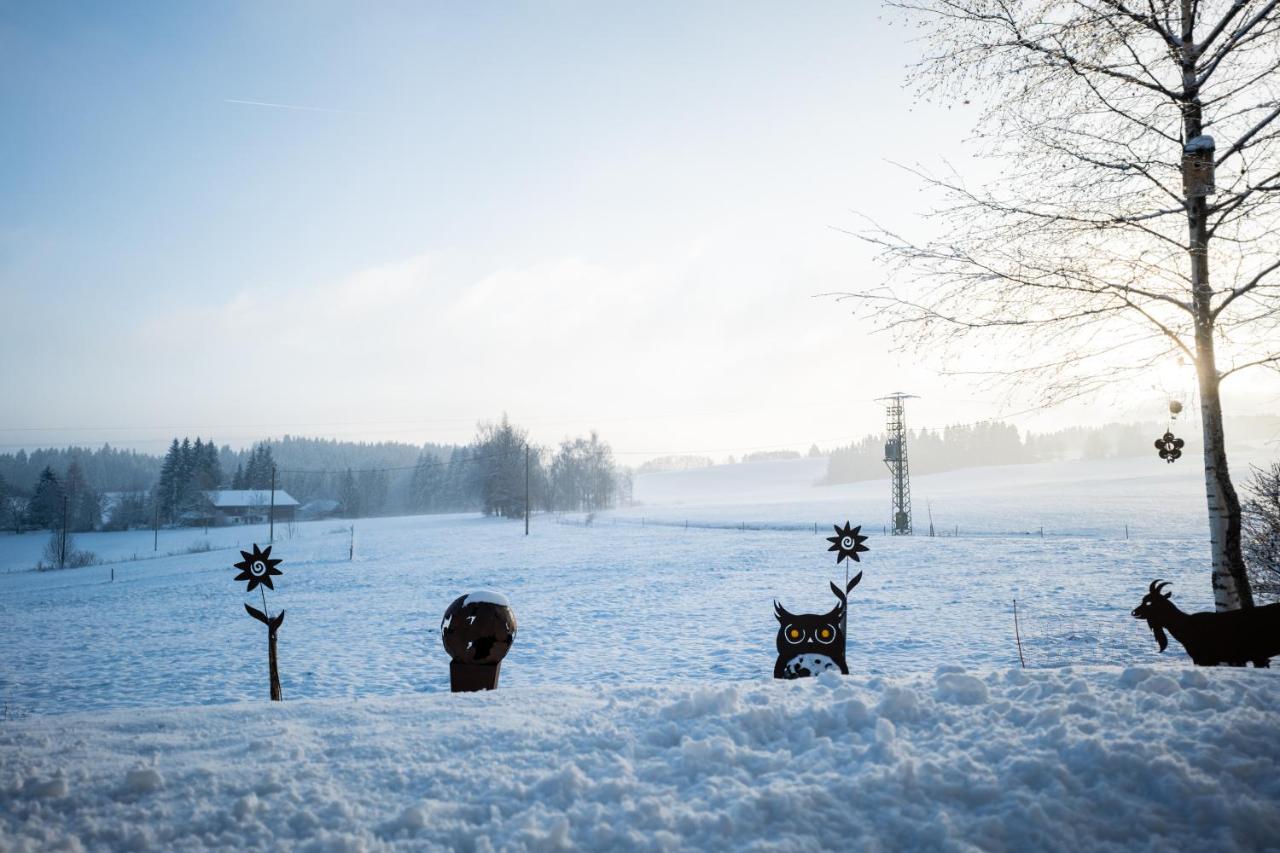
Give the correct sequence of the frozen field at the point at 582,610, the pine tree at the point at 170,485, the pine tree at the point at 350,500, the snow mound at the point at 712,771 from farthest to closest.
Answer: the pine tree at the point at 350,500 < the pine tree at the point at 170,485 < the frozen field at the point at 582,610 < the snow mound at the point at 712,771

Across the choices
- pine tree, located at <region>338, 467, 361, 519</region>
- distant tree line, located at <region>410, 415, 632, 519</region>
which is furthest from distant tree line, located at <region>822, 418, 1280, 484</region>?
pine tree, located at <region>338, 467, 361, 519</region>

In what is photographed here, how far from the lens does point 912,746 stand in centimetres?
330

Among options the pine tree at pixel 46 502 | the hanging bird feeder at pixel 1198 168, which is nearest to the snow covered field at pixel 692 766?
the hanging bird feeder at pixel 1198 168

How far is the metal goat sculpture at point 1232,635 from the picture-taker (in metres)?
5.04

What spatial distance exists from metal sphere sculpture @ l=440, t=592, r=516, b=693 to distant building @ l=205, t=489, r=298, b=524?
284 feet

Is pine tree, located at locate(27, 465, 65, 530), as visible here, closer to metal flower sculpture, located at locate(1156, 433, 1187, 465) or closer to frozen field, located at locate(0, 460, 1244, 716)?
frozen field, located at locate(0, 460, 1244, 716)

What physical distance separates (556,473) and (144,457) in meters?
127

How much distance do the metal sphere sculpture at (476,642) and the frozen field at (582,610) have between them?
4.69 meters

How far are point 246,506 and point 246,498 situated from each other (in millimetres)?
1466

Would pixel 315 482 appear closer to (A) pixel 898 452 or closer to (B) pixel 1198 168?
(A) pixel 898 452

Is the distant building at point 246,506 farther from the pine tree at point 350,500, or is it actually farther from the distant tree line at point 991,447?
the distant tree line at point 991,447

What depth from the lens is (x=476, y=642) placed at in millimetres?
6160

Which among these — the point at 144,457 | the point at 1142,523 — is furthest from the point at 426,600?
the point at 144,457

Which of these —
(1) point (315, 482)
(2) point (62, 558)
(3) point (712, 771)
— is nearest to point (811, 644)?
(3) point (712, 771)
